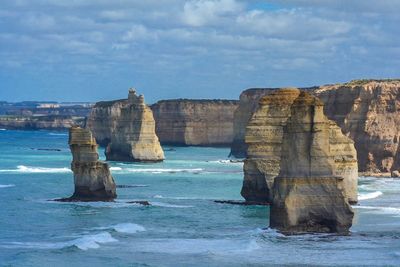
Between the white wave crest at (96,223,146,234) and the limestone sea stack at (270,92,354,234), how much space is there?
5.80m

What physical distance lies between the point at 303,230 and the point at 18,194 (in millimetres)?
27542

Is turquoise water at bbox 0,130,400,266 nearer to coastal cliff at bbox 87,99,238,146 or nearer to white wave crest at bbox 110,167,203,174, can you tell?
white wave crest at bbox 110,167,203,174

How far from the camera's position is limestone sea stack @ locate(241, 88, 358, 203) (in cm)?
5244

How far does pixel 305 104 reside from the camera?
1628 inches

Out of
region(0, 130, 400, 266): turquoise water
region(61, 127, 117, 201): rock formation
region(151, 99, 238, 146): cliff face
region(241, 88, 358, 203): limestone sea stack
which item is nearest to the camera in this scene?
region(0, 130, 400, 266): turquoise water

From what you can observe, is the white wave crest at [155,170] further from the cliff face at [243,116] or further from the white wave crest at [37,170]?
the cliff face at [243,116]

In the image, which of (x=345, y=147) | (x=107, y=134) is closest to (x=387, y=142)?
(x=345, y=147)

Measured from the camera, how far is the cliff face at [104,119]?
153250mm

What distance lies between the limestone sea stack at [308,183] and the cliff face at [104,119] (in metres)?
111

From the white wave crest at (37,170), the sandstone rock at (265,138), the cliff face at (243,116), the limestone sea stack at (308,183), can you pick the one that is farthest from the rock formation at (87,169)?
the cliff face at (243,116)

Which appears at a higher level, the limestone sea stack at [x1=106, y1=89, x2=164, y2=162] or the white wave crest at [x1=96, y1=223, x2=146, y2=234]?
the limestone sea stack at [x1=106, y1=89, x2=164, y2=162]

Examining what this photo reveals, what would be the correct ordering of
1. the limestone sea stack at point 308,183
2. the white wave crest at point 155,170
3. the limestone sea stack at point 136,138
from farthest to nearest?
the limestone sea stack at point 136,138
the white wave crest at point 155,170
the limestone sea stack at point 308,183

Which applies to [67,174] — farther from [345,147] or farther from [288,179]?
[288,179]

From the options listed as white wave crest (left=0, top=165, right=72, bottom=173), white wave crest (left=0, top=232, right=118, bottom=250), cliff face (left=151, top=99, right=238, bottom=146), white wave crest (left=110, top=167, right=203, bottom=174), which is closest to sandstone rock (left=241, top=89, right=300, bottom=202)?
white wave crest (left=0, top=232, right=118, bottom=250)
